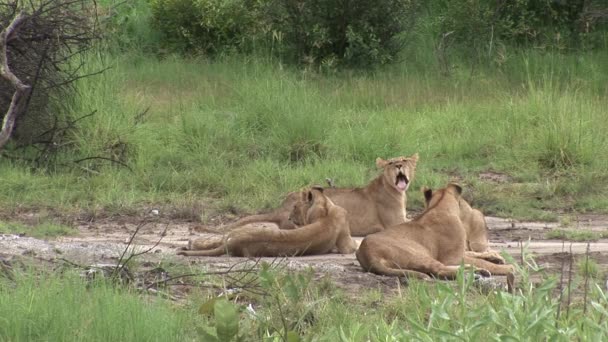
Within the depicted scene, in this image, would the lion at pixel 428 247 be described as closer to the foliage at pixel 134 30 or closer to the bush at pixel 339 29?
the bush at pixel 339 29

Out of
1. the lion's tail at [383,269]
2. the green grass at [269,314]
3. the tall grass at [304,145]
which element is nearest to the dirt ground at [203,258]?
the lion's tail at [383,269]

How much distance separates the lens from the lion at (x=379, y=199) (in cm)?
1032

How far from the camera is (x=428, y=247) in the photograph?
841 centimetres

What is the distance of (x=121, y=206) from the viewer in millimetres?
11258

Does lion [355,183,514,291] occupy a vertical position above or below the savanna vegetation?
above

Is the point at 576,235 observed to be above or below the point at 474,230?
below

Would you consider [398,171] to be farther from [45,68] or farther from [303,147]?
[45,68]

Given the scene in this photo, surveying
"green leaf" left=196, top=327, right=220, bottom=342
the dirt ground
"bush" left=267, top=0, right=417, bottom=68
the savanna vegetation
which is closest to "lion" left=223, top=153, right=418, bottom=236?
the dirt ground

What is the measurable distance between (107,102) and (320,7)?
598 centimetres

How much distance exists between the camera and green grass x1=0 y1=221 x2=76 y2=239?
32.5 ft

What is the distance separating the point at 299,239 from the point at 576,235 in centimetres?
231

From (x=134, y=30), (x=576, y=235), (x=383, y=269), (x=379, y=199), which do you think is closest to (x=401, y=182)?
(x=379, y=199)

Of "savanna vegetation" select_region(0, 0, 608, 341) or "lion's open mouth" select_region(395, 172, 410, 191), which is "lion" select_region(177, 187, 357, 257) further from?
"savanna vegetation" select_region(0, 0, 608, 341)

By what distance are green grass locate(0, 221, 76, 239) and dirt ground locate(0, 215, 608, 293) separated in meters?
0.12
